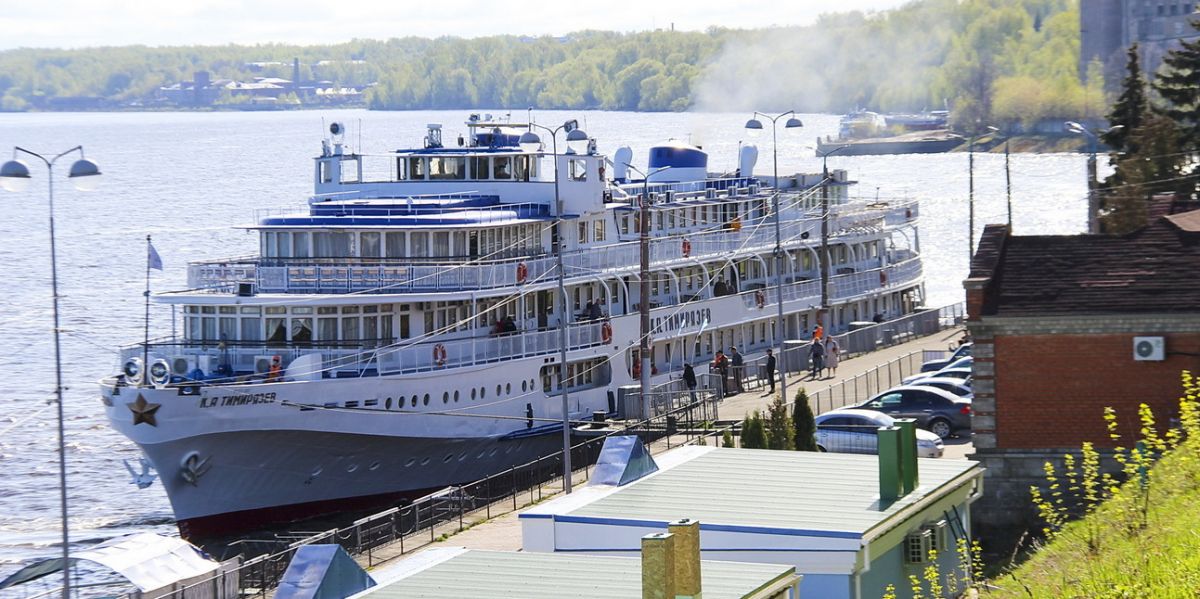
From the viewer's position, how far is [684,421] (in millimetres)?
42094

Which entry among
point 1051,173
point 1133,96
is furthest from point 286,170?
point 1133,96

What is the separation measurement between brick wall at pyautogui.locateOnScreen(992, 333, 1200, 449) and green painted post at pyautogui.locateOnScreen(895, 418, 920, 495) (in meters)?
7.93

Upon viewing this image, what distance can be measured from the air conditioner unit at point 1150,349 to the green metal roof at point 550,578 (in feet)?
45.1

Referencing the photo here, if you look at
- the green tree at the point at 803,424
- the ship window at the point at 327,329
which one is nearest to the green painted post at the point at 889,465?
the green tree at the point at 803,424

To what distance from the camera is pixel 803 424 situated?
111ft

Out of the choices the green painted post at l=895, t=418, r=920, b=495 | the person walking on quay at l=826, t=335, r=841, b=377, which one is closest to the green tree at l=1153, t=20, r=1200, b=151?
the person walking on quay at l=826, t=335, r=841, b=377

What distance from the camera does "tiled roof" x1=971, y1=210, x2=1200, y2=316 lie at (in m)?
29.7

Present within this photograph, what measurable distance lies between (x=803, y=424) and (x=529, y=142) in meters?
18.0

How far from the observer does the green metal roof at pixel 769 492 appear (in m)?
20.7

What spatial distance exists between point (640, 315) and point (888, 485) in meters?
25.7

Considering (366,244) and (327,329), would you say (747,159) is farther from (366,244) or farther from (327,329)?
(327,329)

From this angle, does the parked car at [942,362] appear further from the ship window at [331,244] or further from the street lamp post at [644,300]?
the ship window at [331,244]

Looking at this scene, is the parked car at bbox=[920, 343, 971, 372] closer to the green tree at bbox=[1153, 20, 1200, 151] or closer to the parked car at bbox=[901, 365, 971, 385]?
the parked car at bbox=[901, 365, 971, 385]

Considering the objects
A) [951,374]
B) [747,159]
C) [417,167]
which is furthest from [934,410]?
[747,159]
